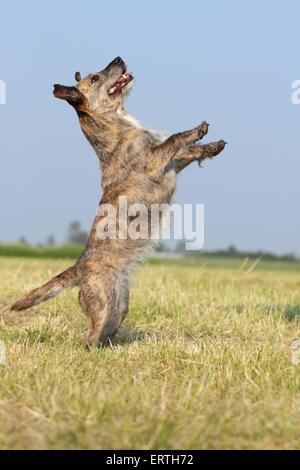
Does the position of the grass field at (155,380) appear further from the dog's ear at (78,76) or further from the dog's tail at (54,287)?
the dog's ear at (78,76)

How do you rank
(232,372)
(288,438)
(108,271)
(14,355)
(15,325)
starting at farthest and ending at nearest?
(15,325) < (108,271) < (14,355) < (232,372) < (288,438)

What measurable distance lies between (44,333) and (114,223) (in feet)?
5.53

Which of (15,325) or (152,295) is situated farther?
(152,295)

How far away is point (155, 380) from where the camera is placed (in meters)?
6.35

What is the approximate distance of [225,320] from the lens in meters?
9.83

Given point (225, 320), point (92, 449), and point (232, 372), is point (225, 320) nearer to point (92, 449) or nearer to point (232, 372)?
point (232, 372)

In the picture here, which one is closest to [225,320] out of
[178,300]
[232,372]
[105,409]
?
[178,300]

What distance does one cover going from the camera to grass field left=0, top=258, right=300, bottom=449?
4594mm

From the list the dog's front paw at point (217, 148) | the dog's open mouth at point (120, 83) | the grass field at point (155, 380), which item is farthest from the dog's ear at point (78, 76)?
the grass field at point (155, 380)

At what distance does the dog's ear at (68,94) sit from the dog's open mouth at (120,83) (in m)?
0.42

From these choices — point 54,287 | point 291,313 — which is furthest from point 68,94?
point 291,313

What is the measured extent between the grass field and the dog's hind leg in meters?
0.30

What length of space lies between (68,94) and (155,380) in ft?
→ 11.9

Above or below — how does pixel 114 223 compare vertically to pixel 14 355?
above
